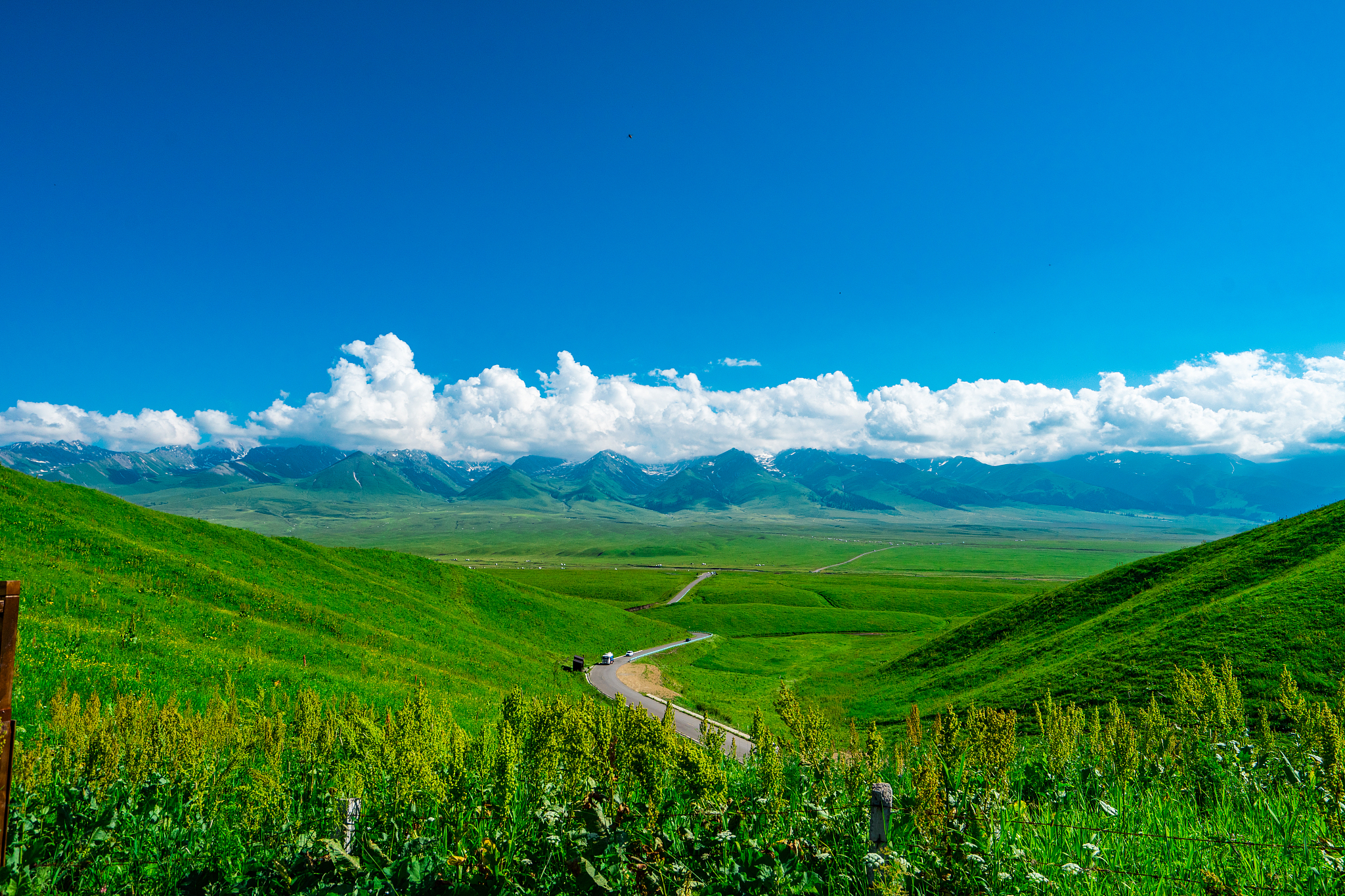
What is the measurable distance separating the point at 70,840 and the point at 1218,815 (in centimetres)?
1242

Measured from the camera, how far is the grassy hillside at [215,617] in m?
21.6

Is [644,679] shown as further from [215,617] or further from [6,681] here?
[6,681]

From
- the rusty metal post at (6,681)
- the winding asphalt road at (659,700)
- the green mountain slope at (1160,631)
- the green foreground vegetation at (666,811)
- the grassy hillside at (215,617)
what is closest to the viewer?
the rusty metal post at (6,681)

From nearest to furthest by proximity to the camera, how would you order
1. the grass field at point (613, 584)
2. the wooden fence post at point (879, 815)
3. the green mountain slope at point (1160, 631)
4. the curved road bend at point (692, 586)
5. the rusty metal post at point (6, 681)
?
the rusty metal post at point (6, 681) < the wooden fence post at point (879, 815) < the green mountain slope at point (1160, 631) < the curved road bend at point (692, 586) < the grass field at point (613, 584)

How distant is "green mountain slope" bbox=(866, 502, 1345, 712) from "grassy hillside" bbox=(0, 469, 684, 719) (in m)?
31.7

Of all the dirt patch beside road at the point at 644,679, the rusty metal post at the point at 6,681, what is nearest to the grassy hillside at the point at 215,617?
the dirt patch beside road at the point at 644,679

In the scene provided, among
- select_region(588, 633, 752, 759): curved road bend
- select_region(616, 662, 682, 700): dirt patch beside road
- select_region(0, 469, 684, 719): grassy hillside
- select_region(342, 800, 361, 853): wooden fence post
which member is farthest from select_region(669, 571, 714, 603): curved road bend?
select_region(342, 800, 361, 853): wooden fence post

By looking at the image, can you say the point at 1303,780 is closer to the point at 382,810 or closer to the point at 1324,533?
the point at 382,810

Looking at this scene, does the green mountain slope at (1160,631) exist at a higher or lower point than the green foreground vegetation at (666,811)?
lower

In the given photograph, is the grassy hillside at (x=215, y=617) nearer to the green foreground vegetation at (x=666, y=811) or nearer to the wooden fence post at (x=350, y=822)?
the green foreground vegetation at (x=666, y=811)

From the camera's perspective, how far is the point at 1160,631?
3191cm

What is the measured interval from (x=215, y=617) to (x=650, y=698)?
31873 mm

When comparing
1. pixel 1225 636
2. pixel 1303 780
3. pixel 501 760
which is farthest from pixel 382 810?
pixel 1225 636

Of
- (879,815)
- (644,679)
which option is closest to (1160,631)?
(879,815)
